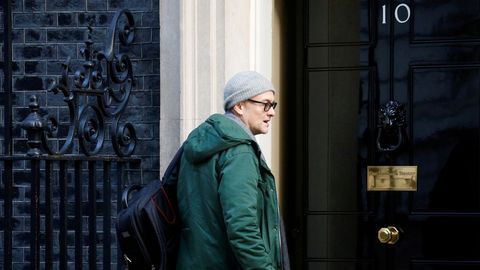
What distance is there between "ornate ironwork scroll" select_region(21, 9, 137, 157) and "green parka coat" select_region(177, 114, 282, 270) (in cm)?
87

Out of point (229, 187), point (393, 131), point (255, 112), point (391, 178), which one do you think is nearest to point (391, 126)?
point (393, 131)

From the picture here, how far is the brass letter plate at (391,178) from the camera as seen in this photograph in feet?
25.1

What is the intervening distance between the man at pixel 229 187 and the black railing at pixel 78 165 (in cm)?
89

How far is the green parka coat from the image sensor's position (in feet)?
17.6

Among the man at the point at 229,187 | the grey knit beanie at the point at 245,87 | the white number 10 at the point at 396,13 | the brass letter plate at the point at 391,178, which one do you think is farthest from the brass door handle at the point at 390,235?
the grey knit beanie at the point at 245,87

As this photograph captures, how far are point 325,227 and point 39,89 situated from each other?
1945 millimetres

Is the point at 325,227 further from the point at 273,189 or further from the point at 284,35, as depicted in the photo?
the point at 273,189

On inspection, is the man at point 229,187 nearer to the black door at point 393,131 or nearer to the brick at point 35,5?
the black door at point 393,131

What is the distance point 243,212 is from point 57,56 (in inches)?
111

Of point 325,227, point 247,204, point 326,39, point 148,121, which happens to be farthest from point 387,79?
point 247,204

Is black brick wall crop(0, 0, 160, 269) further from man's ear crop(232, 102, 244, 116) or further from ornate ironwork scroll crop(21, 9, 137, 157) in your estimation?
man's ear crop(232, 102, 244, 116)

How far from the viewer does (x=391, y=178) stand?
7707 mm

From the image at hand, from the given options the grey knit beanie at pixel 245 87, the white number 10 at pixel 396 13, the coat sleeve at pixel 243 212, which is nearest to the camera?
the coat sleeve at pixel 243 212

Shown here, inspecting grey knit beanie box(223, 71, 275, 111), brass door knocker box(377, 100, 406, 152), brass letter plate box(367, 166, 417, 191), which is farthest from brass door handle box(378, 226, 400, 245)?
grey knit beanie box(223, 71, 275, 111)
